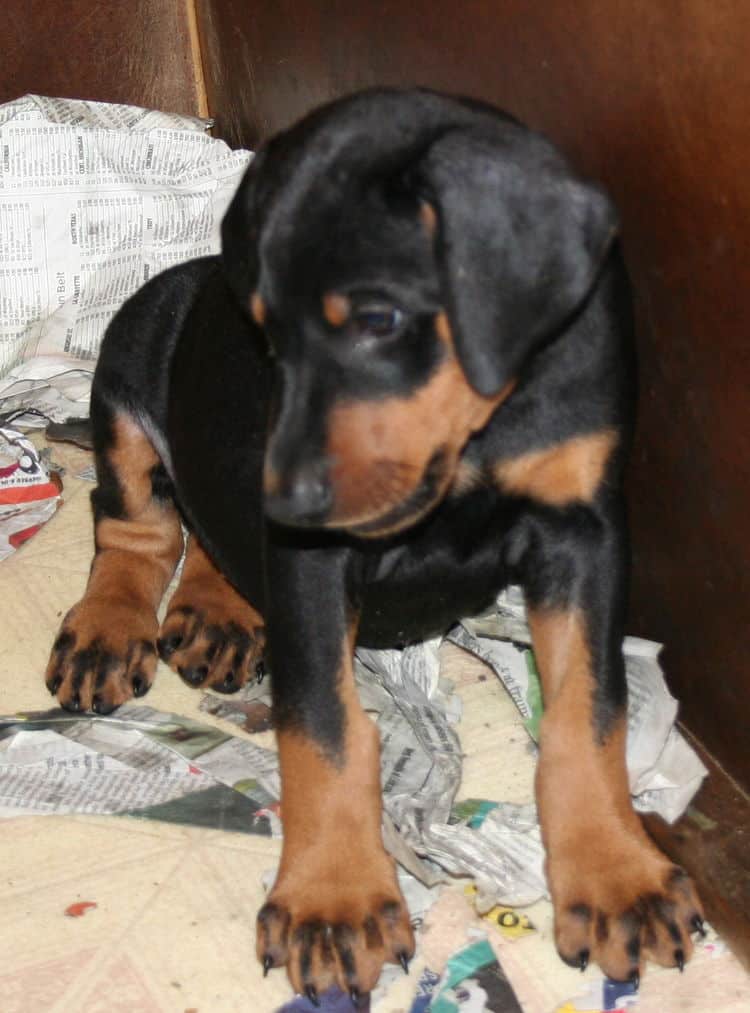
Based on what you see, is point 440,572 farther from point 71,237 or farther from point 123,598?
point 71,237

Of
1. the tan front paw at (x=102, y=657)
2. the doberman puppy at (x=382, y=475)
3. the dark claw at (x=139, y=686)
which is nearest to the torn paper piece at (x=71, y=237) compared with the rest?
the doberman puppy at (x=382, y=475)

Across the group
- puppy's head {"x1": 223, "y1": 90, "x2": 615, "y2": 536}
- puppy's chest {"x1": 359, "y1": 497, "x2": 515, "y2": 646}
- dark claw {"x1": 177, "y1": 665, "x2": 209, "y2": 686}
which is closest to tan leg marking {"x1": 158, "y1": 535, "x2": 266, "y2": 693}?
dark claw {"x1": 177, "y1": 665, "x2": 209, "y2": 686}

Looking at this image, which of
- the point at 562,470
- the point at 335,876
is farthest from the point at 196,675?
the point at 562,470

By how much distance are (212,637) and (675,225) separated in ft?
4.63

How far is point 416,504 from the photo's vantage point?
Answer: 89.5 inches

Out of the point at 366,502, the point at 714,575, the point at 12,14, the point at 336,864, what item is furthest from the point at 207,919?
the point at 12,14

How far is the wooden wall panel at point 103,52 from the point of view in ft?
15.3

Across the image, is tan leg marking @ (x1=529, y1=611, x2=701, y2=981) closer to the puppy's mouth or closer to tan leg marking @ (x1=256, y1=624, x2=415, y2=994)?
tan leg marking @ (x1=256, y1=624, x2=415, y2=994)

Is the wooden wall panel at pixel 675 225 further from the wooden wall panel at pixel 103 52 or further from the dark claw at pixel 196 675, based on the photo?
the wooden wall panel at pixel 103 52

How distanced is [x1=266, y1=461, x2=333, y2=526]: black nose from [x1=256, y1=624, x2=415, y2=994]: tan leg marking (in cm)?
50

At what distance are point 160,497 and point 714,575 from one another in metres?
1.45

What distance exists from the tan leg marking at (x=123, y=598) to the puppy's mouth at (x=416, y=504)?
1085mm

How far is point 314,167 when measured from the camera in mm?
2180

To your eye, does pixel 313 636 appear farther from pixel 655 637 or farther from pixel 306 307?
pixel 655 637
